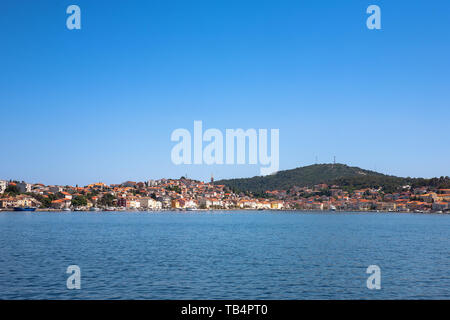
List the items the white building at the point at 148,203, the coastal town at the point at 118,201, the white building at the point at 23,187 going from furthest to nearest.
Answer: the white building at the point at 148,203
the white building at the point at 23,187
the coastal town at the point at 118,201

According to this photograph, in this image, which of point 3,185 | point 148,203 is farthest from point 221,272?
point 148,203

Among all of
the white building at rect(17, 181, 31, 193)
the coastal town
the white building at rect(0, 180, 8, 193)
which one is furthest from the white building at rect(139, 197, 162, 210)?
the white building at rect(0, 180, 8, 193)

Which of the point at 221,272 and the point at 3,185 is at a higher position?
the point at 3,185

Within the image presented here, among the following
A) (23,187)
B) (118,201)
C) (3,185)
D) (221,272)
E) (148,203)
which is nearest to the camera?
(221,272)

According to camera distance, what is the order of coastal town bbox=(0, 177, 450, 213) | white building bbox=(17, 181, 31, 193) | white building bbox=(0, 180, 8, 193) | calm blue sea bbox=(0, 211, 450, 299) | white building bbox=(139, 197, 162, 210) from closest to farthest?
1. calm blue sea bbox=(0, 211, 450, 299)
2. coastal town bbox=(0, 177, 450, 213)
3. white building bbox=(0, 180, 8, 193)
4. white building bbox=(17, 181, 31, 193)
5. white building bbox=(139, 197, 162, 210)

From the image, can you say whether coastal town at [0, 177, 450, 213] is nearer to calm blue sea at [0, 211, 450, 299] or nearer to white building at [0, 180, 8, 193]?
white building at [0, 180, 8, 193]

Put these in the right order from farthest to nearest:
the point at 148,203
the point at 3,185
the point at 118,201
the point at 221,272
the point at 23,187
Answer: the point at 148,203 < the point at 118,201 < the point at 23,187 < the point at 3,185 < the point at 221,272

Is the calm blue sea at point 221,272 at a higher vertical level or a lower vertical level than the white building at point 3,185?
lower

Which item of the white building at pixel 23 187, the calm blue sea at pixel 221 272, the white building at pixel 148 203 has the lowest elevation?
the white building at pixel 148 203

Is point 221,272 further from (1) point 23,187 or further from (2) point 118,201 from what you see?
(2) point 118,201

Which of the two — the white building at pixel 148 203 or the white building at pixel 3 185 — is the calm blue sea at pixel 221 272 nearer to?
the white building at pixel 3 185

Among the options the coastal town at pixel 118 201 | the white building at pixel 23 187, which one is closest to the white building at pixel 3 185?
the coastal town at pixel 118 201
